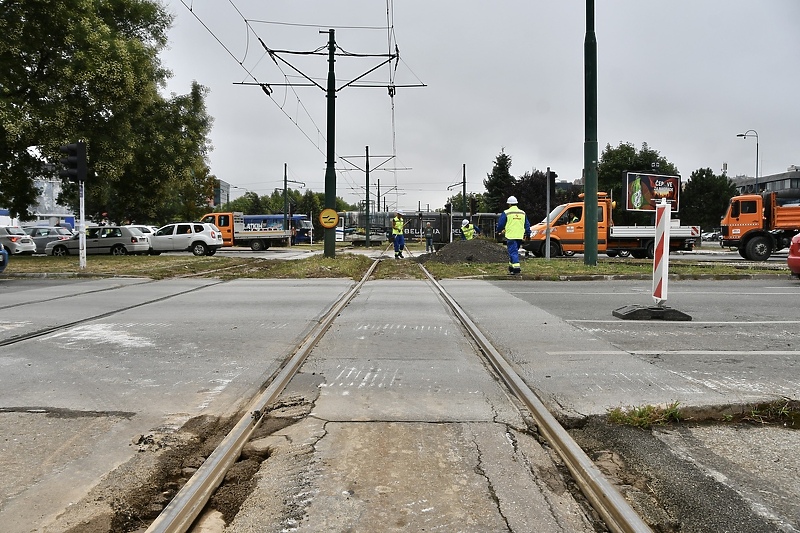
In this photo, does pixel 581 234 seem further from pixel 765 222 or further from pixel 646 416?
pixel 646 416

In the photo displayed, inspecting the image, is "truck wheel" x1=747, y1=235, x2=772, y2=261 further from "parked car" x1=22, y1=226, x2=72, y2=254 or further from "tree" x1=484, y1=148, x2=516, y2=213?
"tree" x1=484, y1=148, x2=516, y2=213

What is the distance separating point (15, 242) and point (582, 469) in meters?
31.6

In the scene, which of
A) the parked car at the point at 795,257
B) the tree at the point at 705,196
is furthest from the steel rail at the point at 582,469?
the tree at the point at 705,196

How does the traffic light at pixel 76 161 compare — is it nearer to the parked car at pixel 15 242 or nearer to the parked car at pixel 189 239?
the parked car at pixel 15 242

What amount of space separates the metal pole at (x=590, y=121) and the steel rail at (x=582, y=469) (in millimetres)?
12879

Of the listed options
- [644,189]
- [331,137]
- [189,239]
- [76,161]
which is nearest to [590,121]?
[331,137]

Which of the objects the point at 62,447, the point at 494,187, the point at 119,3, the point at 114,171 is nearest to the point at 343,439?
the point at 62,447

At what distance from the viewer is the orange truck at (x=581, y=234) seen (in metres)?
26.9

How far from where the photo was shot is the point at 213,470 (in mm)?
3438

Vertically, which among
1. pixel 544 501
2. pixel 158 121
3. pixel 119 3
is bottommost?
pixel 544 501

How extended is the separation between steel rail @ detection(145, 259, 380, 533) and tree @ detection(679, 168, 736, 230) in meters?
65.8

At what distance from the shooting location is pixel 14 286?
1437 cm

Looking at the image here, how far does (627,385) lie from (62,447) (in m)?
4.20

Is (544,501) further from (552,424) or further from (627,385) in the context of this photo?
(627,385)
